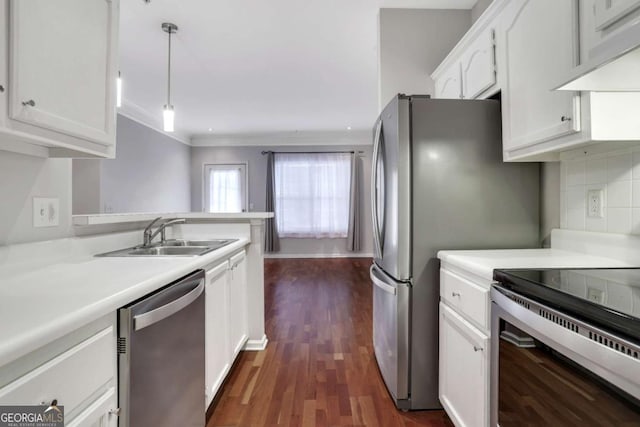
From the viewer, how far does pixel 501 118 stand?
1648 millimetres

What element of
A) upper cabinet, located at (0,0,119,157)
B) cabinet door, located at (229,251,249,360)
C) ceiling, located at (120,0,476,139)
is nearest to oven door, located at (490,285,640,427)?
cabinet door, located at (229,251,249,360)

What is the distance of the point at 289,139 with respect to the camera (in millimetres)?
6750

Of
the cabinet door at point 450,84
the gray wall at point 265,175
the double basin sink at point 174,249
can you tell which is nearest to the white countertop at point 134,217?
the double basin sink at point 174,249

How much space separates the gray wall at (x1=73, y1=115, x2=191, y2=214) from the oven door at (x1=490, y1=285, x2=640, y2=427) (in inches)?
174

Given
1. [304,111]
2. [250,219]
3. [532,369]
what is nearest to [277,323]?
[250,219]

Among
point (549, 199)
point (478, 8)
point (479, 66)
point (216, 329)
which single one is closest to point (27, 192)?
point (216, 329)

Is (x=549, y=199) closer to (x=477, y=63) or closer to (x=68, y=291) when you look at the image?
(x=477, y=63)

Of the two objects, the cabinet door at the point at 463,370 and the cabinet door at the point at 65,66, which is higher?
the cabinet door at the point at 65,66

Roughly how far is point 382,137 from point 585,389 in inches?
58.2

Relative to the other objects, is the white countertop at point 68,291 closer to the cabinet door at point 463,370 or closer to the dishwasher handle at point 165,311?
the dishwasher handle at point 165,311

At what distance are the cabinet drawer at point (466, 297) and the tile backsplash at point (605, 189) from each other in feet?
2.07

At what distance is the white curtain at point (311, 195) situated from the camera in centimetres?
668

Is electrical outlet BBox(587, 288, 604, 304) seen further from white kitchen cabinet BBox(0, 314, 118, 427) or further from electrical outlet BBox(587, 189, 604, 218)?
white kitchen cabinet BBox(0, 314, 118, 427)

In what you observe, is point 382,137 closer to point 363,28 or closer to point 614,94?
point 614,94
